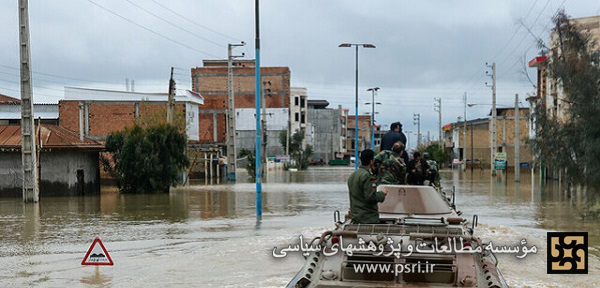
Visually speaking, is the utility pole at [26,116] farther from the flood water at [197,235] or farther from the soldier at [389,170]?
the soldier at [389,170]

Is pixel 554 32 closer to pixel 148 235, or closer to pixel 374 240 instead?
pixel 148 235

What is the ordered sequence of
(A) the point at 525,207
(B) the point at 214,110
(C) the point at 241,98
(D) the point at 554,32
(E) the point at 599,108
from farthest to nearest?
(C) the point at 241,98, (B) the point at 214,110, (A) the point at 525,207, (D) the point at 554,32, (E) the point at 599,108

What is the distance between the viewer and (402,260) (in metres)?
8.32

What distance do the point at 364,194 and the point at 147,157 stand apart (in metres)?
28.8

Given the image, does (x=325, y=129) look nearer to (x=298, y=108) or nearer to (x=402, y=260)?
(x=298, y=108)

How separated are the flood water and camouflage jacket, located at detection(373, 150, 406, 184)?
2.29 meters

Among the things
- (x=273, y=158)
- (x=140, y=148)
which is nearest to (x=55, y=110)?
(x=140, y=148)

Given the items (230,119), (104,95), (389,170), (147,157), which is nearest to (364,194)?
(389,170)

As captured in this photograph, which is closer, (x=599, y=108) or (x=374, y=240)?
(x=374, y=240)

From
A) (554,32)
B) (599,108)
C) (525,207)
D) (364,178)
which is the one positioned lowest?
(525,207)

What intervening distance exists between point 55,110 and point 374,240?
186 ft

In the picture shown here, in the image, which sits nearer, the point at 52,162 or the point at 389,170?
the point at 389,170

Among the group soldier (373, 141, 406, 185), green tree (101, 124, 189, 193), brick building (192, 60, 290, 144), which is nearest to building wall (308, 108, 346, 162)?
brick building (192, 60, 290, 144)

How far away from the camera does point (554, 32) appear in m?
25.4
